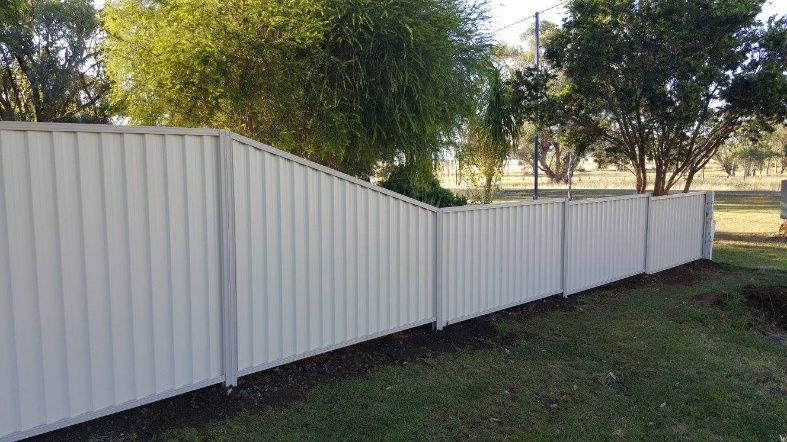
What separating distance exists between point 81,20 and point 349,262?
Answer: 57.6 ft

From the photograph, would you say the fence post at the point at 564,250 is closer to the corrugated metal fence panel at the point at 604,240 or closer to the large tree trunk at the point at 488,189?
the corrugated metal fence panel at the point at 604,240

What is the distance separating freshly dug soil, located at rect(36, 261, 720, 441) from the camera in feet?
12.2

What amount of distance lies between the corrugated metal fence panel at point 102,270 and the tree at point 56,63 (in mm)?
15364

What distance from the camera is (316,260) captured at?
15.6 feet

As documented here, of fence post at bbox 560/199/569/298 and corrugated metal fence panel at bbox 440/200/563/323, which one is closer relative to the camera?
corrugated metal fence panel at bbox 440/200/563/323

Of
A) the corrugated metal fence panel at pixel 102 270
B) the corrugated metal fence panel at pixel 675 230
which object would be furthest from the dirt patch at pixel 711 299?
the corrugated metal fence panel at pixel 102 270

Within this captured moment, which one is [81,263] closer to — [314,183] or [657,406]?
[314,183]

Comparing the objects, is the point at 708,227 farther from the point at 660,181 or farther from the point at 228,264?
the point at 228,264

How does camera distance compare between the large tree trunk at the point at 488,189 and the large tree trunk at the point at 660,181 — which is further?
the large tree trunk at the point at 660,181

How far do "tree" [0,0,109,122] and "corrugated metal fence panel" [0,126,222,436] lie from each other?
1536cm

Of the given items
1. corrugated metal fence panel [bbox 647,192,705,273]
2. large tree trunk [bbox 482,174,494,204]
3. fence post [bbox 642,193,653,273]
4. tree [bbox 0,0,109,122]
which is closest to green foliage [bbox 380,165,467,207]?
large tree trunk [bbox 482,174,494,204]

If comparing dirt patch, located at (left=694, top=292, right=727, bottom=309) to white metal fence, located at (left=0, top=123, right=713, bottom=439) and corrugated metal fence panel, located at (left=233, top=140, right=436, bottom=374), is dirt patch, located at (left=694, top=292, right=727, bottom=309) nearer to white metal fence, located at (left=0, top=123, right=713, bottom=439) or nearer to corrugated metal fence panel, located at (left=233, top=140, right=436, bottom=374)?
white metal fence, located at (left=0, top=123, right=713, bottom=439)

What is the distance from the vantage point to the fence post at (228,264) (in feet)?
13.4

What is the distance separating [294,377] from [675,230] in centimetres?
798
